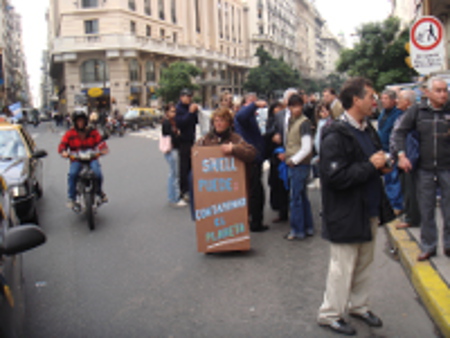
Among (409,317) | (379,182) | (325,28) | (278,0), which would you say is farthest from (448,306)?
(325,28)

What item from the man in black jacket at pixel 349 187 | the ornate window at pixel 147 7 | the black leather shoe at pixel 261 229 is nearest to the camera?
the man in black jacket at pixel 349 187

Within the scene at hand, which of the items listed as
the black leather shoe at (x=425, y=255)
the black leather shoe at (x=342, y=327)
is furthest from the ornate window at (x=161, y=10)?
the black leather shoe at (x=342, y=327)

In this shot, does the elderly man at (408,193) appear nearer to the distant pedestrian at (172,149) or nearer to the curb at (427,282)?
the curb at (427,282)

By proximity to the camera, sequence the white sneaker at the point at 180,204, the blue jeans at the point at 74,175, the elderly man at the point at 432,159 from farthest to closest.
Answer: the white sneaker at the point at 180,204 < the blue jeans at the point at 74,175 < the elderly man at the point at 432,159

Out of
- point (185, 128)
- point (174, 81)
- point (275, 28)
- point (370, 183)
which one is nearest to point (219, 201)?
point (370, 183)

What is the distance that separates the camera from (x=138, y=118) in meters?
37.8

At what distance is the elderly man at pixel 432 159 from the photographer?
5.01 m

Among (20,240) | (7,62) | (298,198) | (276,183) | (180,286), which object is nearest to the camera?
(20,240)

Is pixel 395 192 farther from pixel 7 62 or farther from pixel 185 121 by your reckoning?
pixel 7 62

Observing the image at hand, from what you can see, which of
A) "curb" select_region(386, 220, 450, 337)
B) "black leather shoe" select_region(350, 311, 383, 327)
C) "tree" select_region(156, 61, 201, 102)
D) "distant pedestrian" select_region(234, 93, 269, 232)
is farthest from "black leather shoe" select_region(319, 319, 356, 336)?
"tree" select_region(156, 61, 201, 102)

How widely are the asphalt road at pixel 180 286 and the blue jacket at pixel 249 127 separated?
122 centimetres

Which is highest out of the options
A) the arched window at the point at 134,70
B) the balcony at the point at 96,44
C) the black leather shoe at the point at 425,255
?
the balcony at the point at 96,44

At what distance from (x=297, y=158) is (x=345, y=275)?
2.73 metres

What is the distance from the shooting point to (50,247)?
6719 millimetres
